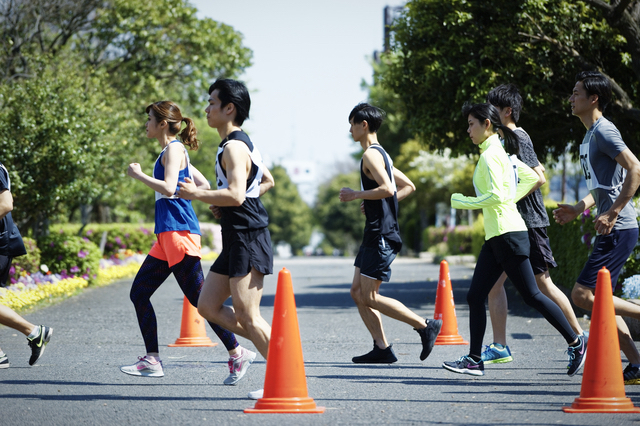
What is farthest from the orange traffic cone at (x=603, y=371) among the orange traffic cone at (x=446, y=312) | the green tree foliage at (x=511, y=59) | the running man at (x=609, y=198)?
the green tree foliage at (x=511, y=59)

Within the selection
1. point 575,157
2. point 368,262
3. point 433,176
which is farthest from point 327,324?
point 433,176

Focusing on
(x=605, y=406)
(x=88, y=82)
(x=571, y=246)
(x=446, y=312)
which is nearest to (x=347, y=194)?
(x=605, y=406)

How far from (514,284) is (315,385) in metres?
1.55

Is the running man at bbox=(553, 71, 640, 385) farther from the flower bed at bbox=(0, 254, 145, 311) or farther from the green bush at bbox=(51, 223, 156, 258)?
the green bush at bbox=(51, 223, 156, 258)

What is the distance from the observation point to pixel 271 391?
4.47 meters

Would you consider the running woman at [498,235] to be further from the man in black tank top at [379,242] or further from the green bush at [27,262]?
the green bush at [27,262]

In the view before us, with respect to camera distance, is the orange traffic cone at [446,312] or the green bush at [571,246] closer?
the orange traffic cone at [446,312]

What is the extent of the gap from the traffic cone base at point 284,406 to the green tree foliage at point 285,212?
228 ft

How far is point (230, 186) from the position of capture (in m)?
4.65

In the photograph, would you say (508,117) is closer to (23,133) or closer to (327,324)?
(327,324)

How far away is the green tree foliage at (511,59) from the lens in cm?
1177

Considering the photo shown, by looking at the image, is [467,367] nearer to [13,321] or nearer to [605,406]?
[605,406]

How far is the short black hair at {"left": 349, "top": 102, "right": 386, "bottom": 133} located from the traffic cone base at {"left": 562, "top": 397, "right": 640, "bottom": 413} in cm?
274

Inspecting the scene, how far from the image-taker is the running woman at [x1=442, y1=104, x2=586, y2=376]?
552 cm
